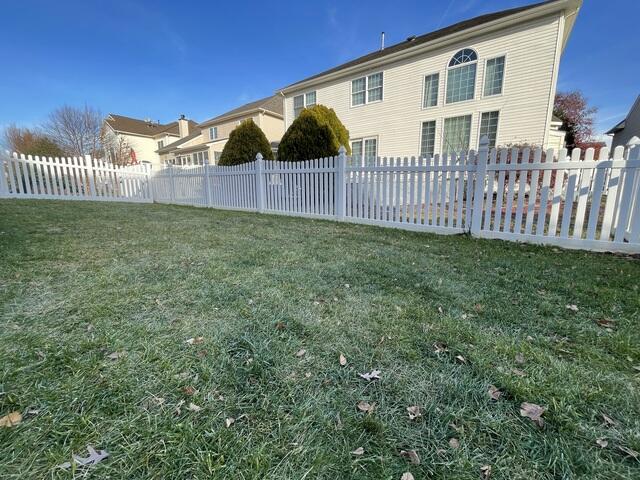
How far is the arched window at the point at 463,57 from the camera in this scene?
35.4 ft

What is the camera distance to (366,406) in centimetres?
130

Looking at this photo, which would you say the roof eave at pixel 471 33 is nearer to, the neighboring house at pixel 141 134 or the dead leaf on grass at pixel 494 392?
the dead leaf on grass at pixel 494 392

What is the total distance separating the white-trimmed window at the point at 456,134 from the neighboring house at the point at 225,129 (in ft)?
35.1

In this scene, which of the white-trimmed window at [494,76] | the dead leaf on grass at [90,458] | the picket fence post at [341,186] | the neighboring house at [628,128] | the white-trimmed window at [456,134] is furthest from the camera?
the neighboring house at [628,128]

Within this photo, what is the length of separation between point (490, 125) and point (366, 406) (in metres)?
12.6

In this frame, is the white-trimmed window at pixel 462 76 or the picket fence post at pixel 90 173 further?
the white-trimmed window at pixel 462 76

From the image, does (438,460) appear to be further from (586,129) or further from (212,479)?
(586,129)

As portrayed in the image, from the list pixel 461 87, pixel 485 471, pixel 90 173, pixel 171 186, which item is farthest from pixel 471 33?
pixel 90 173

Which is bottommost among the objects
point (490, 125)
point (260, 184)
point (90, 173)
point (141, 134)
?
point (260, 184)

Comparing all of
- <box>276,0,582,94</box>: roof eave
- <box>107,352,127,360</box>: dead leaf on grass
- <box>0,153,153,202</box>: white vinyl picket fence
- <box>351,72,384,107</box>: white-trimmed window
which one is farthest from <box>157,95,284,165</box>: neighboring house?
<box>107,352,127,360</box>: dead leaf on grass

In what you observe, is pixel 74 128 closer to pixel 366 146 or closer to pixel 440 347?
pixel 366 146

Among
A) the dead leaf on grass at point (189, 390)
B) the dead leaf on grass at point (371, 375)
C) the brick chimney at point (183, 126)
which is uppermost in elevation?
the brick chimney at point (183, 126)

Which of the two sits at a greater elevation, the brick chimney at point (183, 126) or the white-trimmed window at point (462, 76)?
the brick chimney at point (183, 126)

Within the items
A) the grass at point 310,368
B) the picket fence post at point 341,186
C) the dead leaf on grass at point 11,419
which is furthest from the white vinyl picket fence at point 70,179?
the dead leaf on grass at point 11,419
